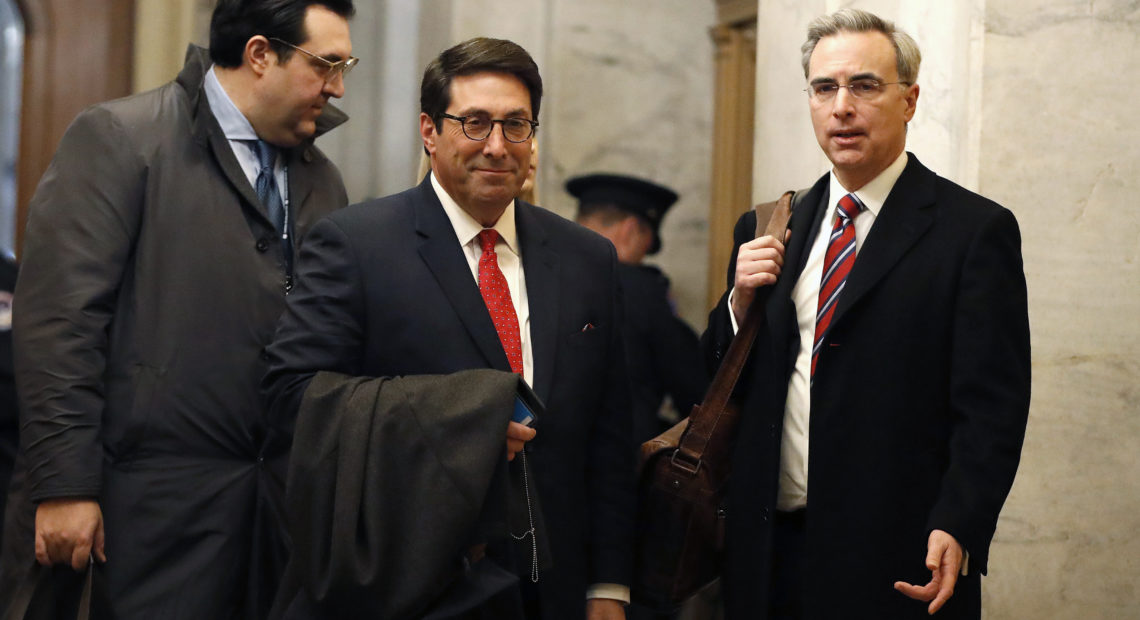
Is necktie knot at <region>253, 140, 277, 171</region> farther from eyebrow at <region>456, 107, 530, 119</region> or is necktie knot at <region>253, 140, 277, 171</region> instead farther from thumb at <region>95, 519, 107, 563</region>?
thumb at <region>95, 519, 107, 563</region>

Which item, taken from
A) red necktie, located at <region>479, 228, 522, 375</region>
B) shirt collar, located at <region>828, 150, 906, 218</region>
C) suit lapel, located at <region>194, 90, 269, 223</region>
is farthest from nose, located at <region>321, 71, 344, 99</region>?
shirt collar, located at <region>828, 150, 906, 218</region>

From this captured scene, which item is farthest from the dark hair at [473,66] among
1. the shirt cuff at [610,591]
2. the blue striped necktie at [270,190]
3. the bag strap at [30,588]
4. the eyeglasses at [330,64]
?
the bag strap at [30,588]

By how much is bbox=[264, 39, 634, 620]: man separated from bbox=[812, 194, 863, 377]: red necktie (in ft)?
1.47

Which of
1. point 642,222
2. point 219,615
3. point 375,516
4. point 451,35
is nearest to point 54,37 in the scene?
point 451,35

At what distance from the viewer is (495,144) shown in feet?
7.99

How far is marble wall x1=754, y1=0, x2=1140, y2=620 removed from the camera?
3279mm

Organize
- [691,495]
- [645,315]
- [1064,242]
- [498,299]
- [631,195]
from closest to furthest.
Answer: [498,299] → [691,495] → [1064,242] → [645,315] → [631,195]

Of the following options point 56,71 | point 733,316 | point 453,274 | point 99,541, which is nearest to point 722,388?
point 733,316

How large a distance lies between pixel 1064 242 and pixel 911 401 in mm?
Result: 1180

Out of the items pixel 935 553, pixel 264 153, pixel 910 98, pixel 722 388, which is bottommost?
pixel 935 553

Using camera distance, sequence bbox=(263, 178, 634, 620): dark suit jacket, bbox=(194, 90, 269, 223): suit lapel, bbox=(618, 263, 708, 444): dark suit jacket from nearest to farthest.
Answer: bbox=(263, 178, 634, 620): dark suit jacket → bbox=(194, 90, 269, 223): suit lapel → bbox=(618, 263, 708, 444): dark suit jacket

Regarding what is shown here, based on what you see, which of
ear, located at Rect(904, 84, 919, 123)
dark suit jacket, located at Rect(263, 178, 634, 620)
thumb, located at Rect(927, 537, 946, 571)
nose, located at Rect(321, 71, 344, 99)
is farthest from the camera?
nose, located at Rect(321, 71, 344, 99)

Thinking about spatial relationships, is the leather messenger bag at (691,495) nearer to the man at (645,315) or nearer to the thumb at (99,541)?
the thumb at (99,541)

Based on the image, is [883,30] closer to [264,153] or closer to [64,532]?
[264,153]
